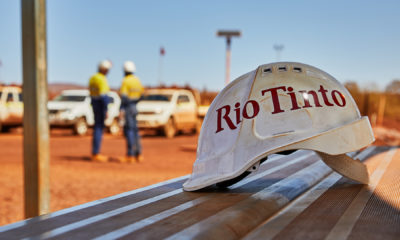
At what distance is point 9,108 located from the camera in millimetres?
20141

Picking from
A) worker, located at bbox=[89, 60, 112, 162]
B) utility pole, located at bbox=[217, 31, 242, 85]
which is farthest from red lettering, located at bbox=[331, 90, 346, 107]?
utility pole, located at bbox=[217, 31, 242, 85]

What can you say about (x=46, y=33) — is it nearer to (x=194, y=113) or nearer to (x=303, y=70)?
(x=303, y=70)

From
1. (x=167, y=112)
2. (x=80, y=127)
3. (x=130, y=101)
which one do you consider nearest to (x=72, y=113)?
(x=80, y=127)

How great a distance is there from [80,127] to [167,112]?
3449 millimetres

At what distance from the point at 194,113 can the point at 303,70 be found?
735 inches

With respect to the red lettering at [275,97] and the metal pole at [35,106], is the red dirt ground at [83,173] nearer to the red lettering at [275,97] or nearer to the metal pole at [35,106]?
the metal pole at [35,106]

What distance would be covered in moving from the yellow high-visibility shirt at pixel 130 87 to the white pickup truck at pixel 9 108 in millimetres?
11022

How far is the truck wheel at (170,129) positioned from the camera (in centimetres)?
1935

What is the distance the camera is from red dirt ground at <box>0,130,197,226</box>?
6.93m

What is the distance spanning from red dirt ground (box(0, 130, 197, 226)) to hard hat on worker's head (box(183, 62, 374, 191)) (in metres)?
4.09

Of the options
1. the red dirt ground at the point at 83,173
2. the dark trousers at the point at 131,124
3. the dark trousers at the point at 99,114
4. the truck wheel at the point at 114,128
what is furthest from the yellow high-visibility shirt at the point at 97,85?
the truck wheel at the point at 114,128

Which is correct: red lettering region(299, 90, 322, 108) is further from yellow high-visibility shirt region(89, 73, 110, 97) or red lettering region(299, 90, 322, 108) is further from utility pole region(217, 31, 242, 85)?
utility pole region(217, 31, 242, 85)

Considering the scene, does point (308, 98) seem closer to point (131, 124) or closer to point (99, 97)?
point (131, 124)

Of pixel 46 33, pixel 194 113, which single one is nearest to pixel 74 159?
pixel 46 33
